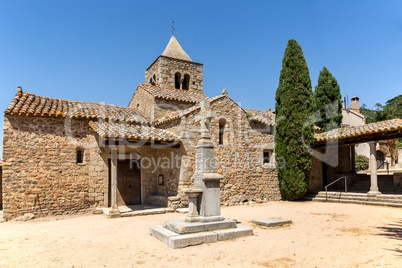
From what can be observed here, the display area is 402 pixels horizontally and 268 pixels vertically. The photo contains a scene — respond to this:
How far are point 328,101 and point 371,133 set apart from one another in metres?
12.1

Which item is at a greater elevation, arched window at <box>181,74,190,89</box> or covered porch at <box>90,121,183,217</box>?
arched window at <box>181,74,190,89</box>

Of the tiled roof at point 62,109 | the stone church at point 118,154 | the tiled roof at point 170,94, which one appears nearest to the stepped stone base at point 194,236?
the stone church at point 118,154

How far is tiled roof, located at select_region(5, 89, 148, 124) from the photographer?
35.7 feet

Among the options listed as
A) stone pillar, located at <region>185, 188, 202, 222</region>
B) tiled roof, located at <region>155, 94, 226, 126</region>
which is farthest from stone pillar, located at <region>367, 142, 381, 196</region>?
stone pillar, located at <region>185, 188, 202, 222</region>

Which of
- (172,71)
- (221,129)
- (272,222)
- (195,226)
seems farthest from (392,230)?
(172,71)

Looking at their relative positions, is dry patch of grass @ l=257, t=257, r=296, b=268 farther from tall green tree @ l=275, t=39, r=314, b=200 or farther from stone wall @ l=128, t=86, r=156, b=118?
stone wall @ l=128, t=86, r=156, b=118

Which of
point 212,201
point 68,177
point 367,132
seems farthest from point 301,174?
point 68,177

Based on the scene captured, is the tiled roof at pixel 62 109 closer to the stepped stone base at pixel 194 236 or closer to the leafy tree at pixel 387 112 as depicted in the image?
the stepped stone base at pixel 194 236

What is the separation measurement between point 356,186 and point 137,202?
1265 cm

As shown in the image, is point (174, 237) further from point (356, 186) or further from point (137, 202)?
point (356, 186)

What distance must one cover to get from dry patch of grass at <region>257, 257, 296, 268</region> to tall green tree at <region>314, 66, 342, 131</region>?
65.2ft

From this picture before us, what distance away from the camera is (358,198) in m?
13.2

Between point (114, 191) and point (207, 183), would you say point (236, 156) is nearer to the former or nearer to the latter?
point (114, 191)

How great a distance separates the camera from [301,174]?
14422mm
